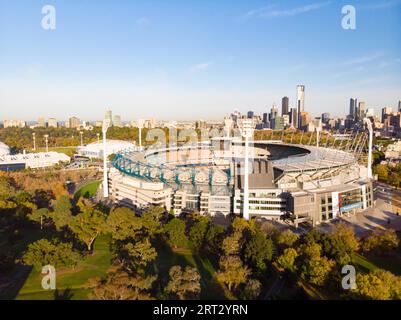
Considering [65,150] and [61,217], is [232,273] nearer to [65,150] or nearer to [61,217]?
[61,217]

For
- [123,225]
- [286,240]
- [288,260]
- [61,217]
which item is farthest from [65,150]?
[288,260]

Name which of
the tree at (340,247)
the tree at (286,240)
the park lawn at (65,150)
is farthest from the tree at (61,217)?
the park lawn at (65,150)

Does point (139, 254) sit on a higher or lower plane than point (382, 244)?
higher

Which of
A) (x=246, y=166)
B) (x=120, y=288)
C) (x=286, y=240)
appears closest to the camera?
(x=120, y=288)

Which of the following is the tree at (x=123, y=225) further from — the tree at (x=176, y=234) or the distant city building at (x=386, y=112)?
the distant city building at (x=386, y=112)

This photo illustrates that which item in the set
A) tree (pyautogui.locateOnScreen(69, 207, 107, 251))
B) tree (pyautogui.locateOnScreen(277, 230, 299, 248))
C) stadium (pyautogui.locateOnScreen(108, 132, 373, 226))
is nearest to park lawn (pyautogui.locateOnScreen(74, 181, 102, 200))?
stadium (pyautogui.locateOnScreen(108, 132, 373, 226))
